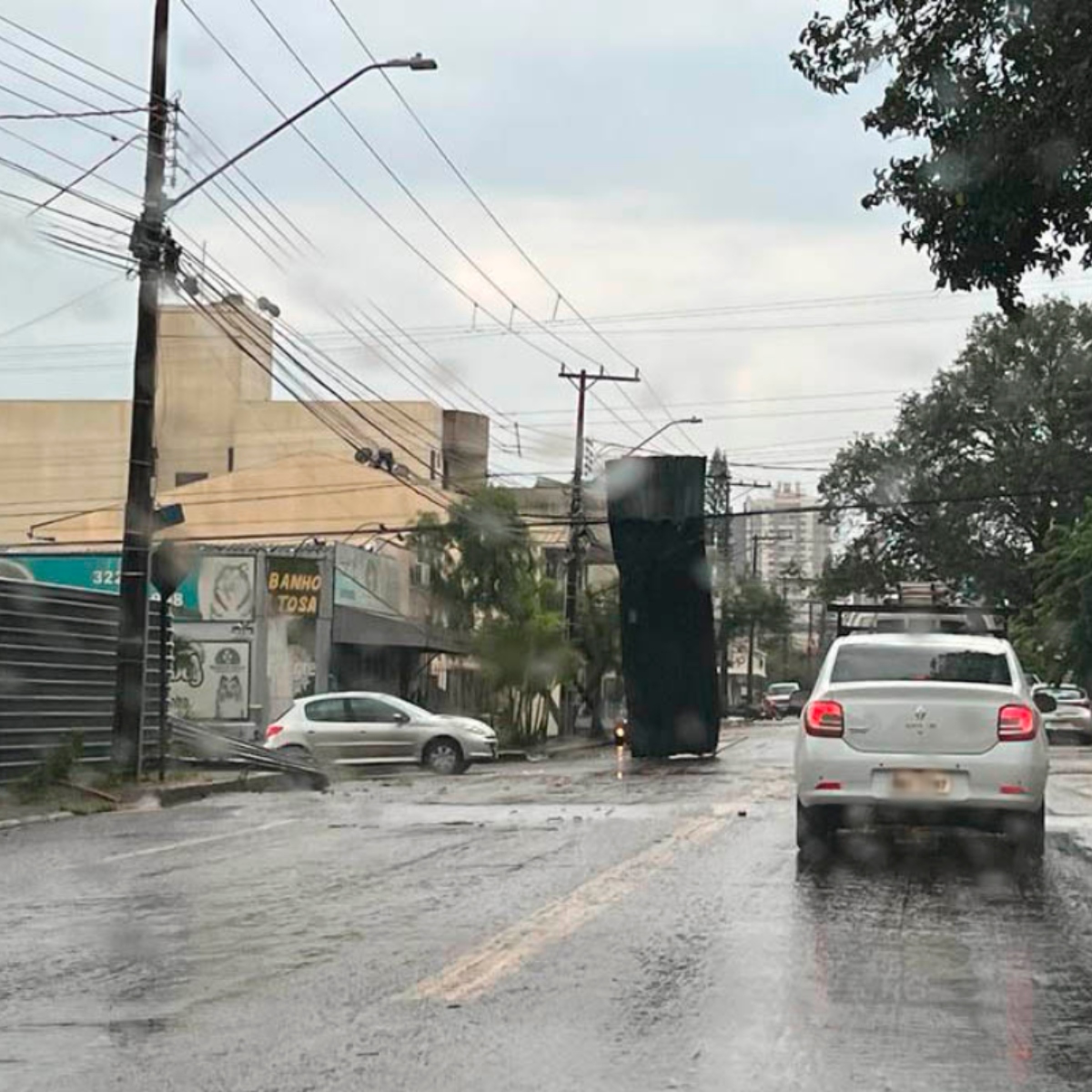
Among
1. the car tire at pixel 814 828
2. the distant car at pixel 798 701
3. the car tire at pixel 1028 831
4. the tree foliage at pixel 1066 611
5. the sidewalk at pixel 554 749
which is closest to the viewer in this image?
the car tire at pixel 1028 831

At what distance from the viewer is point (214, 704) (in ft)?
129

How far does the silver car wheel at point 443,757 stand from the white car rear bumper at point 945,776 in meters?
16.8

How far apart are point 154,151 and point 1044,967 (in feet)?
52.7

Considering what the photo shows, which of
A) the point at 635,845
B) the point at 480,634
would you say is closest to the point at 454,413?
the point at 480,634

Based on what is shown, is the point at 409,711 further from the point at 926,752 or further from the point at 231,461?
the point at 231,461

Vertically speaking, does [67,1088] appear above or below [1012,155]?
below

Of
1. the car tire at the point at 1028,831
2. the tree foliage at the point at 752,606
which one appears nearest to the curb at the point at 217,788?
the car tire at the point at 1028,831

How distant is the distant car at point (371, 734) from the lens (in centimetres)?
2808

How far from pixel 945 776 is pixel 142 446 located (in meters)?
12.2

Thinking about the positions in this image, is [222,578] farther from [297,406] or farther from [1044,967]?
[1044,967]

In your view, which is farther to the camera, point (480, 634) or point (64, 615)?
point (480, 634)

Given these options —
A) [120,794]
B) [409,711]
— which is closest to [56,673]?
[120,794]

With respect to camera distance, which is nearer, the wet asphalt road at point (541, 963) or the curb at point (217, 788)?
the wet asphalt road at point (541, 963)

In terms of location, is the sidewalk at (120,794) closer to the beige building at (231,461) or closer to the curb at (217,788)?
the curb at (217,788)
